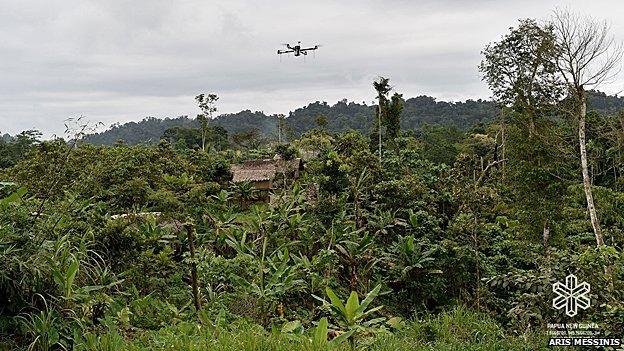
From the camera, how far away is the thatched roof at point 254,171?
19625mm

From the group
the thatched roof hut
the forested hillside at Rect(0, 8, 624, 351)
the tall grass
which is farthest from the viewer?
the thatched roof hut

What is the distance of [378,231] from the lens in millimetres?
8141

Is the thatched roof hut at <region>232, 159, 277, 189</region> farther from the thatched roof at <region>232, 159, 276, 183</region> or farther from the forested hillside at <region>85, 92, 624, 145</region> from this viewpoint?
the forested hillside at <region>85, 92, 624, 145</region>

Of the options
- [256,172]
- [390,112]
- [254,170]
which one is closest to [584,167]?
[390,112]

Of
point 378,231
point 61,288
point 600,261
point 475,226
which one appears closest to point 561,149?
Answer: point 475,226

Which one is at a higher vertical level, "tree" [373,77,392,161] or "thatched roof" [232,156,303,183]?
"tree" [373,77,392,161]

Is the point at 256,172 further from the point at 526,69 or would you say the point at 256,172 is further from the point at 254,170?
the point at 526,69

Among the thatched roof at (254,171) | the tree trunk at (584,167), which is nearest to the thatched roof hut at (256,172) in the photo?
the thatched roof at (254,171)

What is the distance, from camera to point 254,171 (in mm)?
20328

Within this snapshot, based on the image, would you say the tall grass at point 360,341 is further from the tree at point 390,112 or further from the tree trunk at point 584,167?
the tree at point 390,112

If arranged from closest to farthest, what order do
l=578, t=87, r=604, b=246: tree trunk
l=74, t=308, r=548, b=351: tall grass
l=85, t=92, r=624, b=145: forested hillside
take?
l=74, t=308, r=548, b=351: tall grass < l=578, t=87, r=604, b=246: tree trunk < l=85, t=92, r=624, b=145: forested hillside

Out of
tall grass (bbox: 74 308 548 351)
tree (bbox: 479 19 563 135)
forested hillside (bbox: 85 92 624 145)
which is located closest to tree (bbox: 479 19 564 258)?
tree (bbox: 479 19 563 135)

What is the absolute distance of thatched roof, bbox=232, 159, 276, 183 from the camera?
19.6 meters

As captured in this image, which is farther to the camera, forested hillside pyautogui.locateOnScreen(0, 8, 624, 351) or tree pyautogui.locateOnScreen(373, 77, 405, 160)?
tree pyautogui.locateOnScreen(373, 77, 405, 160)
